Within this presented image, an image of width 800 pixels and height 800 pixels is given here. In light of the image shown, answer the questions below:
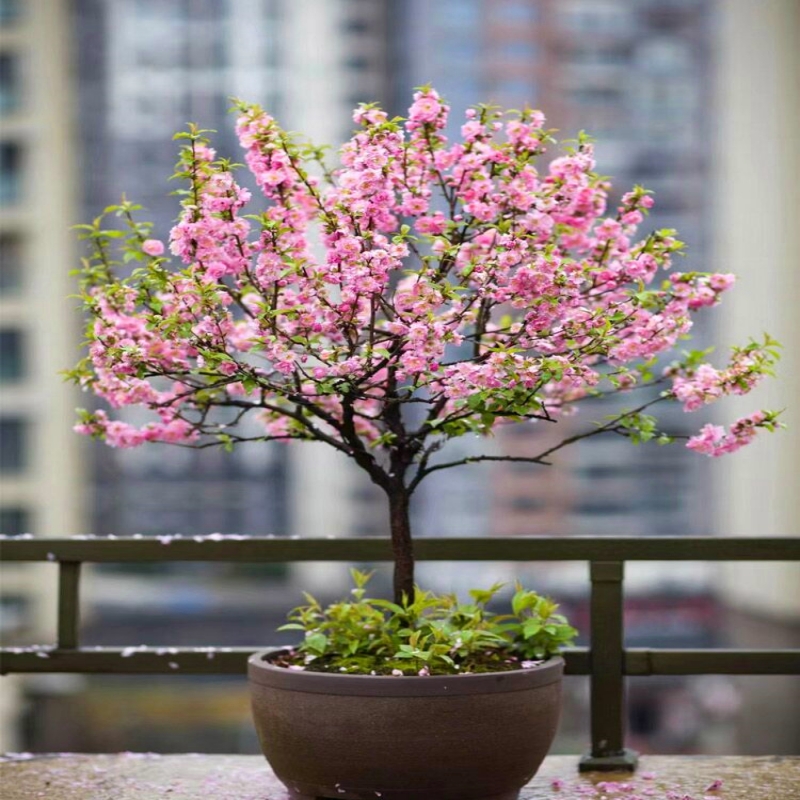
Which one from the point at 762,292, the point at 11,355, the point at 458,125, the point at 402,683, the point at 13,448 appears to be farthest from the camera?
the point at 762,292

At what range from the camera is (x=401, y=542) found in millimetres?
4824

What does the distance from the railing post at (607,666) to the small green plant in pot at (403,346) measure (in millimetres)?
443

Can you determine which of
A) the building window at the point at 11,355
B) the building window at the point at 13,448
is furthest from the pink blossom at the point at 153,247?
the building window at the point at 11,355

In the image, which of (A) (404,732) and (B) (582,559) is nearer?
(A) (404,732)

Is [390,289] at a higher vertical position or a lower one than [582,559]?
higher

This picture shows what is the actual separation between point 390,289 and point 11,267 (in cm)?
6268

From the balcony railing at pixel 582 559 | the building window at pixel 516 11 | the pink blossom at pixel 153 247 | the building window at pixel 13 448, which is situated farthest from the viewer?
the building window at pixel 516 11

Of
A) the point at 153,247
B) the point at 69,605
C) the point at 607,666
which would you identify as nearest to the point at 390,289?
the point at 153,247

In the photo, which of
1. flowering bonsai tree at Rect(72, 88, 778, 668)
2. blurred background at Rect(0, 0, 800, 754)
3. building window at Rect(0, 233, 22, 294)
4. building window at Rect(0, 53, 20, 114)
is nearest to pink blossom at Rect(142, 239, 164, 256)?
flowering bonsai tree at Rect(72, 88, 778, 668)

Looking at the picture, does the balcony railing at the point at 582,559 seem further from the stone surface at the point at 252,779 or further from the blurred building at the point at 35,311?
the blurred building at the point at 35,311

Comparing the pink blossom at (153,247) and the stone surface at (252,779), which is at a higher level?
the pink blossom at (153,247)

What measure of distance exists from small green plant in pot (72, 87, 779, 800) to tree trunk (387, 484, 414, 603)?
1 centimetres

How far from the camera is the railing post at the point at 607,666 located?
17.1 feet

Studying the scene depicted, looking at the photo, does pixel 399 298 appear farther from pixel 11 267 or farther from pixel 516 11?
pixel 516 11
